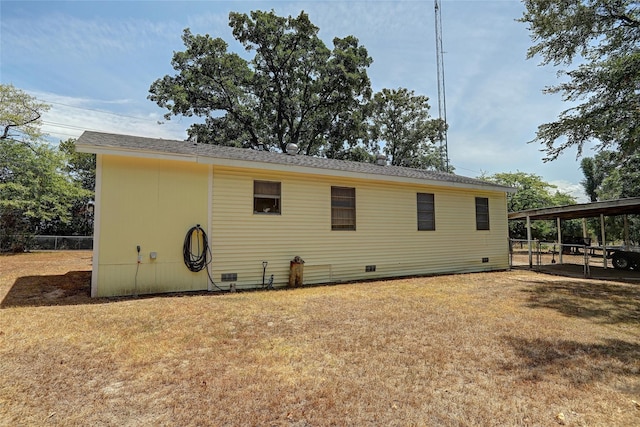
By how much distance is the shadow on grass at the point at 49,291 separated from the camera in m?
5.67

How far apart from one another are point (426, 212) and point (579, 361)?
23.1ft

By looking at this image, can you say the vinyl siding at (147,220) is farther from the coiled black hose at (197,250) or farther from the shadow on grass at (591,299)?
the shadow on grass at (591,299)

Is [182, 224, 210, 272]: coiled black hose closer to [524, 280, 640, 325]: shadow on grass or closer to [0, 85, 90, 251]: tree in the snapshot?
[524, 280, 640, 325]: shadow on grass

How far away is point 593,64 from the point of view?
9.02 m

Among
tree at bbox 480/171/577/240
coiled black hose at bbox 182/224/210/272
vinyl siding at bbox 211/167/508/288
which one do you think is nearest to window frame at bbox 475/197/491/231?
vinyl siding at bbox 211/167/508/288

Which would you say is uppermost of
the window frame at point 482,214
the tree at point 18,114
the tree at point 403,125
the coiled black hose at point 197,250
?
the tree at point 403,125

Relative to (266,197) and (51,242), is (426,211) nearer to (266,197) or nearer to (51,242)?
(266,197)

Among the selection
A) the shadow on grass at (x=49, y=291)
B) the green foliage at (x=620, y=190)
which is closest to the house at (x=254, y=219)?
the shadow on grass at (x=49, y=291)

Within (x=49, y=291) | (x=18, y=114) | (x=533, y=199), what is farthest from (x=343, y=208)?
(x=533, y=199)

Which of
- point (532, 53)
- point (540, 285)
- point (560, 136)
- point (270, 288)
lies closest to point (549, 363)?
point (270, 288)

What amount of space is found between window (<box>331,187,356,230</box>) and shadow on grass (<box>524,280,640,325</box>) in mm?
4454

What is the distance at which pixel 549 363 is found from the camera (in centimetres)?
344

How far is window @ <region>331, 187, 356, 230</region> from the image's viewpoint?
Result: 882 cm

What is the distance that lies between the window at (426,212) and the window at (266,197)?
472 cm
